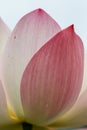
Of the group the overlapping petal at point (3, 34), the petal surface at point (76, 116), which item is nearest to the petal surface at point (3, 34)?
the overlapping petal at point (3, 34)

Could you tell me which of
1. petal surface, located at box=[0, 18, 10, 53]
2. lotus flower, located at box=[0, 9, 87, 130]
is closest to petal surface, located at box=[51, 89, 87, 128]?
lotus flower, located at box=[0, 9, 87, 130]

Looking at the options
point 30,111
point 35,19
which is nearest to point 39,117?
point 30,111

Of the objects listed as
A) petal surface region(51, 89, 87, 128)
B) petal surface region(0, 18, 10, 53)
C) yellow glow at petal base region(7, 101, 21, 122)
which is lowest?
petal surface region(51, 89, 87, 128)

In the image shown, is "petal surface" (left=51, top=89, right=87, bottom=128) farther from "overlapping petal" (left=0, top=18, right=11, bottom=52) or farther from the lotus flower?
"overlapping petal" (left=0, top=18, right=11, bottom=52)

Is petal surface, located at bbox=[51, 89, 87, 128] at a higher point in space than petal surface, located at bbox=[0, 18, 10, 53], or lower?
lower

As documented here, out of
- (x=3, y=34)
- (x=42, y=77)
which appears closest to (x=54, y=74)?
(x=42, y=77)

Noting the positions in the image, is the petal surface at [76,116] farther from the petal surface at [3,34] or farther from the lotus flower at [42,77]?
the petal surface at [3,34]

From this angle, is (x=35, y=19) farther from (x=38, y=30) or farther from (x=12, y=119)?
(x=12, y=119)
